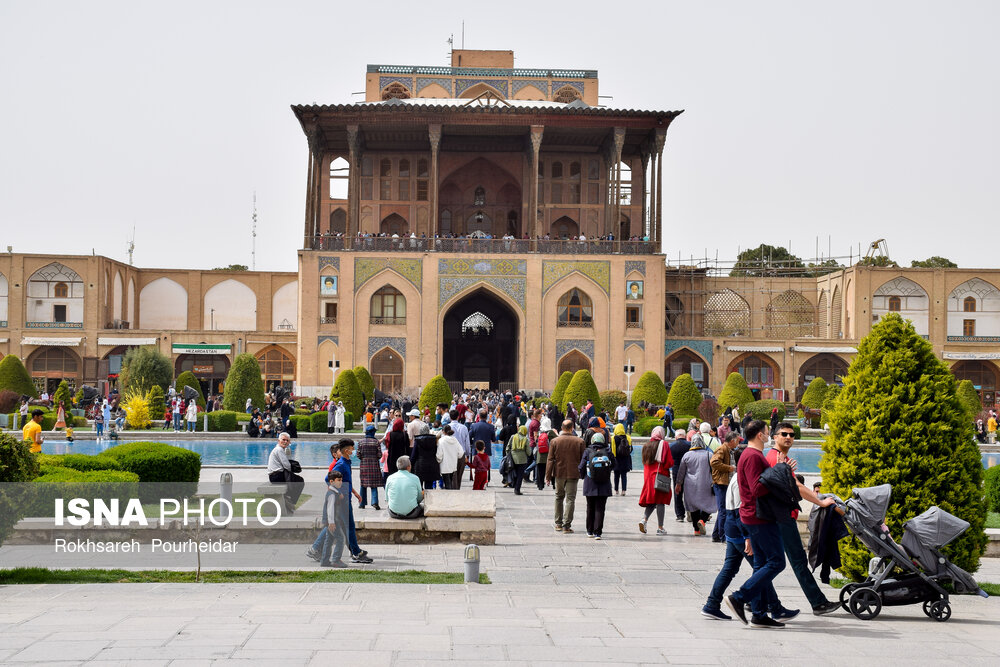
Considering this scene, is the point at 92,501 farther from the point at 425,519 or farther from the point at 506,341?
the point at 506,341

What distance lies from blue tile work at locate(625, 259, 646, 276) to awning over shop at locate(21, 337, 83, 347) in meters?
19.2

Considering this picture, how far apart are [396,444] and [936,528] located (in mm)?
6267

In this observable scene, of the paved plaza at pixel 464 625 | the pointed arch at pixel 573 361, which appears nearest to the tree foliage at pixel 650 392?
the pointed arch at pixel 573 361

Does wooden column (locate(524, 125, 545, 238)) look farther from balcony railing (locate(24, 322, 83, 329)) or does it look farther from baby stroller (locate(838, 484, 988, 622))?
baby stroller (locate(838, 484, 988, 622))

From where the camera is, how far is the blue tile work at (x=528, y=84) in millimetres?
40281

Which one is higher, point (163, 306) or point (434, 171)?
point (434, 171)

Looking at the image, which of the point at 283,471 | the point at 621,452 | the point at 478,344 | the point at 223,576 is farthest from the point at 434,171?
the point at 223,576

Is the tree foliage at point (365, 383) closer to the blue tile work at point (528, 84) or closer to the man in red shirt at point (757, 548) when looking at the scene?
the blue tile work at point (528, 84)

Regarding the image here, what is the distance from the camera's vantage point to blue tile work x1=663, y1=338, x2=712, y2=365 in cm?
3625

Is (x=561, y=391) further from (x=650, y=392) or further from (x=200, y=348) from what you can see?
(x=200, y=348)

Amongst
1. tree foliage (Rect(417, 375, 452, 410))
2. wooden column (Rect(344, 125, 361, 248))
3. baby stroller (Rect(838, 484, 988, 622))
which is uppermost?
wooden column (Rect(344, 125, 361, 248))

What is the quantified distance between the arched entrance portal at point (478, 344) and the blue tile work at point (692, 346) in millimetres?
5789

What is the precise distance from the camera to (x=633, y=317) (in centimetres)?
3438

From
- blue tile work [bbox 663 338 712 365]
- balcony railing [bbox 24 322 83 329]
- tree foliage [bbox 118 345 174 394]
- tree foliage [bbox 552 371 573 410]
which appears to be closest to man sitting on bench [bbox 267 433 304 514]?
tree foliage [bbox 552 371 573 410]
